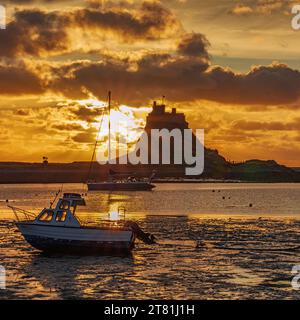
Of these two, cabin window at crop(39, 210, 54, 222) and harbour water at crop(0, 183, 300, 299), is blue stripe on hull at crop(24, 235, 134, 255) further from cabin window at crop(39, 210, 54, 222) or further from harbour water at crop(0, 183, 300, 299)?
cabin window at crop(39, 210, 54, 222)

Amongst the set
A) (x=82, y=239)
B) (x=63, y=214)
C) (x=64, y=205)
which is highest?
(x=64, y=205)

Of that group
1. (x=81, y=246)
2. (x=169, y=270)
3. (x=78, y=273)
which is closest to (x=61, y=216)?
(x=81, y=246)

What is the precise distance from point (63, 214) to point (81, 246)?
2704mm

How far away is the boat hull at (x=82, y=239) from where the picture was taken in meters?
47.2

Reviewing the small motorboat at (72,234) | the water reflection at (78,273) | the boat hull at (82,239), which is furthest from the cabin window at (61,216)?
the water reflection at (78,273)

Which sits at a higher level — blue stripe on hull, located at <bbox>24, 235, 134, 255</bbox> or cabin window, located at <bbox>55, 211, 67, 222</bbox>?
cabin window, located at <bbox>55, 211, 67, 222</bbox>

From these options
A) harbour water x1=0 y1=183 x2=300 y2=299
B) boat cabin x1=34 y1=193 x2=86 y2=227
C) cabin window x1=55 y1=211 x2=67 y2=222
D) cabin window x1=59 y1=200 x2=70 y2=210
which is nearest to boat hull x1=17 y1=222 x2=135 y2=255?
boat cabin x1=34 y1=193 x2=86 y2=227

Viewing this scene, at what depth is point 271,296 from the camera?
109ft

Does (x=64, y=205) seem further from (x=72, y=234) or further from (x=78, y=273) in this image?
(x=78, y=273)

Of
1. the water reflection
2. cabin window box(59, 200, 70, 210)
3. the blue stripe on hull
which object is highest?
cabin window box(59, 200, 70, 210)

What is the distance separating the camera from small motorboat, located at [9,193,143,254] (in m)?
47.1

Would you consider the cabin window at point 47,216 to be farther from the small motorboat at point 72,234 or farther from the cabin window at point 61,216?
the cabin window at point 61,216

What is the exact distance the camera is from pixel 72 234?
47.2 metres
